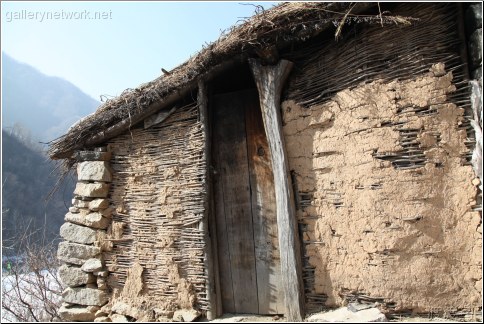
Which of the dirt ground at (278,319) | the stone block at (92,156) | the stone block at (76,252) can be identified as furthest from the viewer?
the stone block at (92,156)

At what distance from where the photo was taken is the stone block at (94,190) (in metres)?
3.69

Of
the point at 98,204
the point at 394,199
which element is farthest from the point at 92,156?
the point at 394,199

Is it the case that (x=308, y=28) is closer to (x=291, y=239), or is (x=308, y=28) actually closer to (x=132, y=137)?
(x=291, y=239)

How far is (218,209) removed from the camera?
359 centimetres

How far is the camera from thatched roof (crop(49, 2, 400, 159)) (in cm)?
286

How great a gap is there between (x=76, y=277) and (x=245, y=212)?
1.91 meters

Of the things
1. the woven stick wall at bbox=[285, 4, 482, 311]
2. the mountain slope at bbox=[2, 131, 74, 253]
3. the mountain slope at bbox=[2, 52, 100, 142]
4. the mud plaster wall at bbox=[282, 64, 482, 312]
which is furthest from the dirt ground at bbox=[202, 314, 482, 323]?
the mountain slope at bbox=[2, 52, 100, 142]

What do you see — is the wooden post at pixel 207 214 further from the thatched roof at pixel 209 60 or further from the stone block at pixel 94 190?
the stone block at pixel 94 190

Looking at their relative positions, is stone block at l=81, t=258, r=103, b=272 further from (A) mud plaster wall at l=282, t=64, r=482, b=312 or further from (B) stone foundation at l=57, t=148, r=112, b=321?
(A) mud plaster wall at l=282, t=64, r=482, b=312

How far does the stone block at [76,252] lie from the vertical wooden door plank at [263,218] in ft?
5.59

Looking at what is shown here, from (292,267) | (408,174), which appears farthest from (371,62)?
(292,267)

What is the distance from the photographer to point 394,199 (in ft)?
8.75

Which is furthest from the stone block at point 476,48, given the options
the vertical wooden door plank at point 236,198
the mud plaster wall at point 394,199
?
the vertical wooden door plank at point 236,198

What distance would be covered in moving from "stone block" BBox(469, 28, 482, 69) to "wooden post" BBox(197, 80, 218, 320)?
7.45 feet
